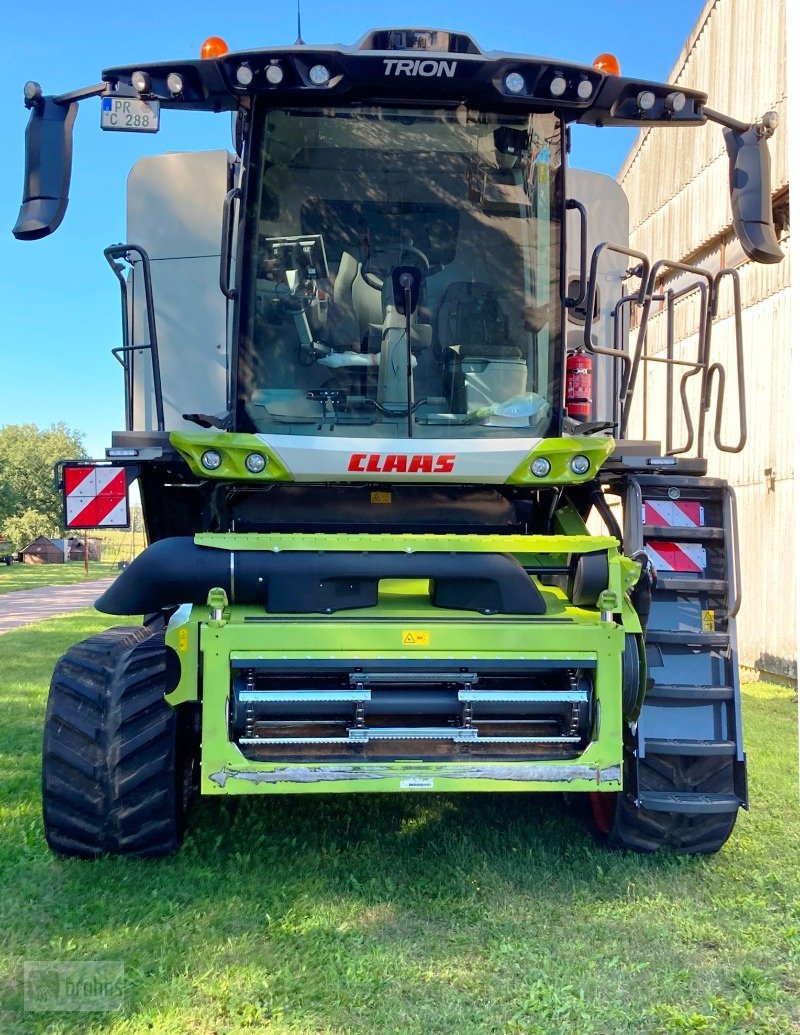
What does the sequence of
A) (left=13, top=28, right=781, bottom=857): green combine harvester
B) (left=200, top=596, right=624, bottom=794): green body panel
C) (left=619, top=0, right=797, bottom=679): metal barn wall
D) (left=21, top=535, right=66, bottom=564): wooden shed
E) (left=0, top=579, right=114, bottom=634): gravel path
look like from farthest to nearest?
(left=21, top=535, right=66, bottom=564): wooden shed
(left=0, top=579, right=114, bottom=634): gravel path
(left=619, top=0, right=797, bottom=679): metal barn wall
(left=13, top=28, right=781, bottom=857): green combine harvester
(left=200, top=596, right=624, bottom=794): green body panel

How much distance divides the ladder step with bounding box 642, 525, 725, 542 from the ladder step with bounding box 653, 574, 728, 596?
196 millimetres

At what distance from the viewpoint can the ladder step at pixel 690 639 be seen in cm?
405

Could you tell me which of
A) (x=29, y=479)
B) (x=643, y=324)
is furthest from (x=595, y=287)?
(x=29, y=479)

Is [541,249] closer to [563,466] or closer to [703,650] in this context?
[563,466]

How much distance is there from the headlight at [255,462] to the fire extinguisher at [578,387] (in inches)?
57.3

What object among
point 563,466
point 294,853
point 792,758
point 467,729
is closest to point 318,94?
point 563,466

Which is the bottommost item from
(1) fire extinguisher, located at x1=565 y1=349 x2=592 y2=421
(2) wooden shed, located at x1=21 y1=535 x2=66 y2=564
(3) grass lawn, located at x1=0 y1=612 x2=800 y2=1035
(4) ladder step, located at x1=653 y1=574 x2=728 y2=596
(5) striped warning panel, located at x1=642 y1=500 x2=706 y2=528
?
(2) wooden shed, located at x1=21 y1=535 x2=66 y2=564

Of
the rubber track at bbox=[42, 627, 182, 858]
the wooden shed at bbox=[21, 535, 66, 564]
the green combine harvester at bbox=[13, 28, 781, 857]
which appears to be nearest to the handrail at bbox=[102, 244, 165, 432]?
the green combine harvester at bbox=[13, 28, 781, 857]

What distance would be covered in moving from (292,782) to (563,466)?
1.75 metres

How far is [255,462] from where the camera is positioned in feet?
13.2

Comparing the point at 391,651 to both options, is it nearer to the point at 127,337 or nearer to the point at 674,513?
the point at 674,513

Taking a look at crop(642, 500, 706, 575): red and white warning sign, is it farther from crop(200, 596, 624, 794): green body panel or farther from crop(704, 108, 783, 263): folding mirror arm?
crop(704, 108, 783, 263): folding mirror arm

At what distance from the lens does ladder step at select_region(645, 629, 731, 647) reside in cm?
405

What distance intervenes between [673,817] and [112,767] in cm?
225
